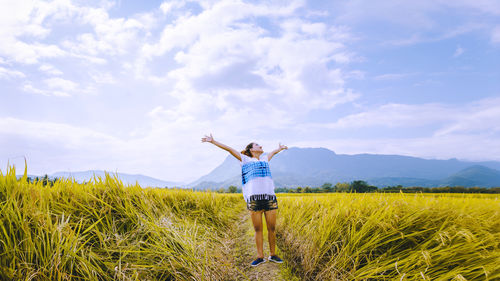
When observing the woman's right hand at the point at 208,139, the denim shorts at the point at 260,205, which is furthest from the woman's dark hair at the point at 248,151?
the denim shorts at the point at 260,205

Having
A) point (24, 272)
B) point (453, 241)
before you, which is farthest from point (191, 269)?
point (453, 241)

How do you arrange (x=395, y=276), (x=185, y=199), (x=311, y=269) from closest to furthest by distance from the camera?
1. (x=395, y=276)
2. (x=311, y=269)
3. (x=185, y=199)

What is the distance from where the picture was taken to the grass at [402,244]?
2.49 meters

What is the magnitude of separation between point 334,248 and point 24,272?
3.45 metres

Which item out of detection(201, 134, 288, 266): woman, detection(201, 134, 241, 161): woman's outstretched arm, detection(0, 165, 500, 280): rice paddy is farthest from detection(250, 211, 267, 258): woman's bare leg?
detection(201, 134, 241, 161): woman's outstretched arm

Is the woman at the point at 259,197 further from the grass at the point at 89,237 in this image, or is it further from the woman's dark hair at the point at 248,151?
the grass at the point at 89,237

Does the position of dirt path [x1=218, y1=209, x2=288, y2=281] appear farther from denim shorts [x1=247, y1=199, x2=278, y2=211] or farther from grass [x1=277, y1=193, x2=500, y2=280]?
denim shorts [x1=247, y1=199, x2=278, y2=211]

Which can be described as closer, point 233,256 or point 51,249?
point 51,249

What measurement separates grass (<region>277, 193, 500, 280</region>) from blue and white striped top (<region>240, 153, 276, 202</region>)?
105 cm

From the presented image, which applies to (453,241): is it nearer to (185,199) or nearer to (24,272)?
(24,272)

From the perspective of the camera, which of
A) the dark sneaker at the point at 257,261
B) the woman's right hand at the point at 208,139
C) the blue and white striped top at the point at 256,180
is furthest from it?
the woman's right hand at the point at 208,139

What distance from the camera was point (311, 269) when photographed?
331cm

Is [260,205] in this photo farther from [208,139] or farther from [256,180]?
[208,139]

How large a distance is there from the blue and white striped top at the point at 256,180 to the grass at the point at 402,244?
1.05m
